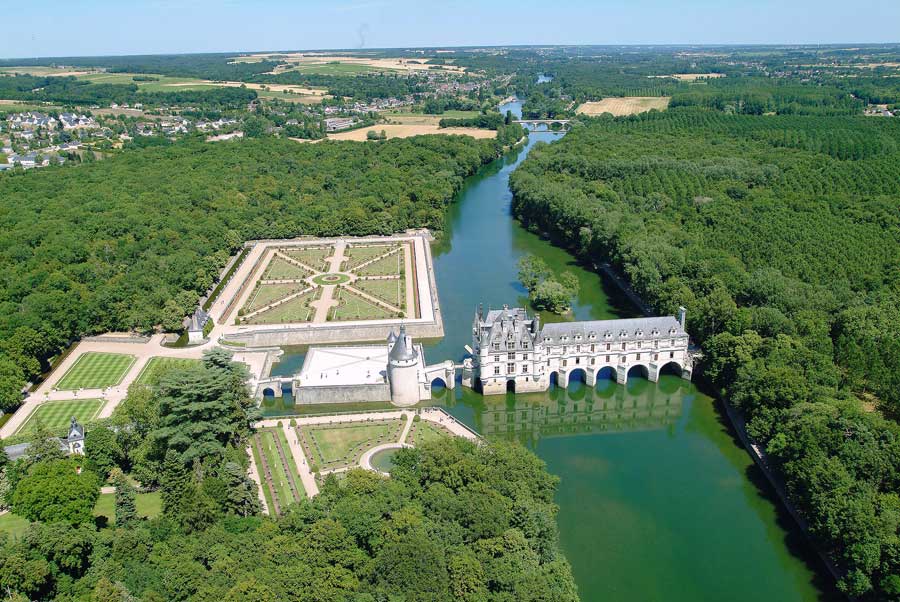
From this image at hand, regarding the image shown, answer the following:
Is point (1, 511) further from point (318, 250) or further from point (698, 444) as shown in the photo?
point (318, 250)

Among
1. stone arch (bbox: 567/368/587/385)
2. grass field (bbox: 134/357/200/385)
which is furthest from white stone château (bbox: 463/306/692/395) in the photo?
grass field (bbox: 134/357/200/385)

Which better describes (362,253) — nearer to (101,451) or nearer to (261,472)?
(261,472)


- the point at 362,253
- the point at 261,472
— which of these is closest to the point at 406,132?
the point at 362,253

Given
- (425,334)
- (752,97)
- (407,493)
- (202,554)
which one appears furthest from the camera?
(752,97)

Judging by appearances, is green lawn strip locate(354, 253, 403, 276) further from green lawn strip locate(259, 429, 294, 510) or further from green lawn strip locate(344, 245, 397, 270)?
green lawn strip locate(259, 429, 294, 510)

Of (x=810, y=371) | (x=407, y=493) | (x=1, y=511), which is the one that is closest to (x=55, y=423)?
(x=1, y=511)

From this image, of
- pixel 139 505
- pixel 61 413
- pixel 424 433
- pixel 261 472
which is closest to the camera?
pixel 139 505

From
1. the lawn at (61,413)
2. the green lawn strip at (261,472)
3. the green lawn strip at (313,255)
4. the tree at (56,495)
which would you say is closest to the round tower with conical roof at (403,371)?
the green lawn strip at (261,472)
